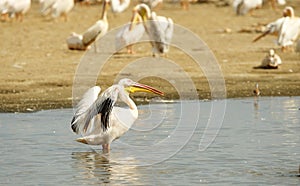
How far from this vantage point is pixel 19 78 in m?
11.1

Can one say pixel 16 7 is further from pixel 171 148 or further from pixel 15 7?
pixel 171 148

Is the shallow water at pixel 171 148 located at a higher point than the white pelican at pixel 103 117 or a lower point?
lower

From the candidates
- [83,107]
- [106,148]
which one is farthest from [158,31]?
[83,107]

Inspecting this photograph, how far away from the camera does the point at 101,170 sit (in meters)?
6.59

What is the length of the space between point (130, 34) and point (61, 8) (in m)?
4.98

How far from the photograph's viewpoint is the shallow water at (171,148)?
6.30 meters

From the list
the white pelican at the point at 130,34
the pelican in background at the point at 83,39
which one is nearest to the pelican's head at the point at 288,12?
the white pelican at the point at 130,34

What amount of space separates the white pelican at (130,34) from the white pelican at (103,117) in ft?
20.6

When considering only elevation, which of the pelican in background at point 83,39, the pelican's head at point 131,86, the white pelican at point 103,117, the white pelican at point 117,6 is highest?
the pelican's head at point 131,86

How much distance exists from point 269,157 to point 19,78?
486cm

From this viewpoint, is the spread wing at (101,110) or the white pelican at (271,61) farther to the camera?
the white pelican at (271,61)

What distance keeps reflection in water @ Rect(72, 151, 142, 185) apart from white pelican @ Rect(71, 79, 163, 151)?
0.14 m

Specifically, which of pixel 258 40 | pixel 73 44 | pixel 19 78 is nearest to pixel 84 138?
pixel 19 78

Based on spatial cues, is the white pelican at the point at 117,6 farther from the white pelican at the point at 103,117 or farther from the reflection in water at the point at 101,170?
the reflection in water at the point at 101,170
